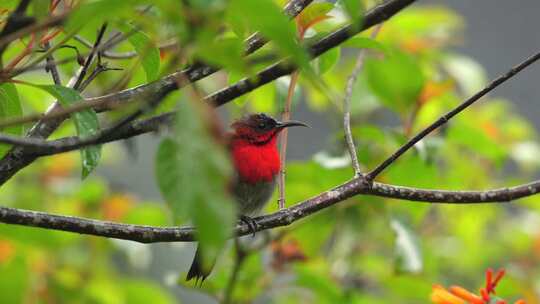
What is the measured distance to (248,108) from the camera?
14.6 ft

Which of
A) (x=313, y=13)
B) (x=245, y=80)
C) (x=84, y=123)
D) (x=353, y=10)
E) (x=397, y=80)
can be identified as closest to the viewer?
(x=353, y=10)

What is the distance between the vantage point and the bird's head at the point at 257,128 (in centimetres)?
336

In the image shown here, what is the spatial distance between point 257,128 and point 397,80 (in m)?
0.65

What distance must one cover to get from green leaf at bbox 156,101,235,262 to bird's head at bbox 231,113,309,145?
2.30 metres

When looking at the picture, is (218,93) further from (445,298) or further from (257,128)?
(257,128)

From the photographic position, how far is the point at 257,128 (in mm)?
3426

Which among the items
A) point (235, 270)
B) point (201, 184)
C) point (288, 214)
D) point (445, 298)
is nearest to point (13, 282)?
point (235, 270)

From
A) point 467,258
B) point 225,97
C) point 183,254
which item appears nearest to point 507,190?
point 225,97

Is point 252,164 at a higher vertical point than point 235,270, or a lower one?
higher

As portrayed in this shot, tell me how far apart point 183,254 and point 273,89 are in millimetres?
2733

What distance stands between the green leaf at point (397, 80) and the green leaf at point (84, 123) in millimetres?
1699

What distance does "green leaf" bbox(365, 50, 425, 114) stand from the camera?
3.09 m

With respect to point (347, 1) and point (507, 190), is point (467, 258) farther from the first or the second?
point (347, 1)

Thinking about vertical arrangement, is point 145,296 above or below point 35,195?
below
